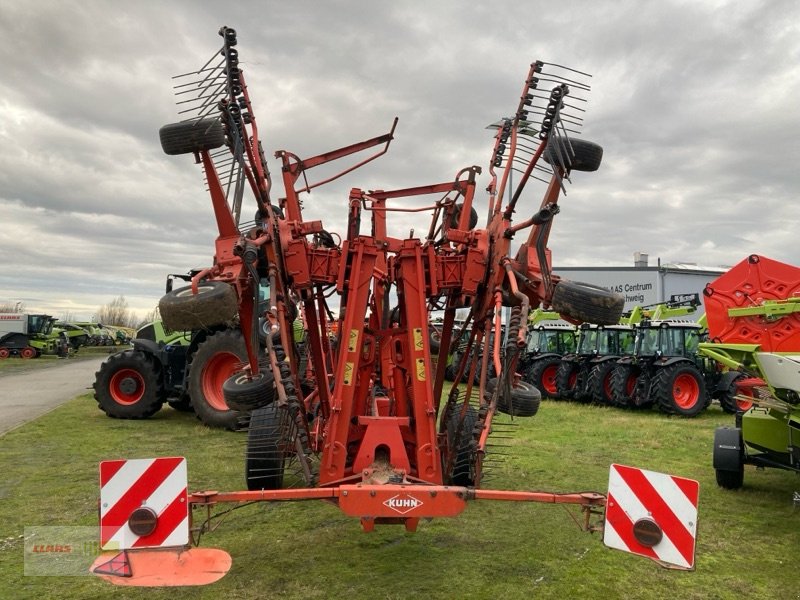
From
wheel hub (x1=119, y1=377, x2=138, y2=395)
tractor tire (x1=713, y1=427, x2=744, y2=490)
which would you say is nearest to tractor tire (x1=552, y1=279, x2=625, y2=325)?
tractor tire (x1=713, y1=427, x2=744, y2=490)

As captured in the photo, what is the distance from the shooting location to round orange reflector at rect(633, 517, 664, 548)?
3.33 m

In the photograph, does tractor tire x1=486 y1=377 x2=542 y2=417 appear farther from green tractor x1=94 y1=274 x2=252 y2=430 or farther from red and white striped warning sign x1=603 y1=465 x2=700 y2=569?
green tractor x1=94 y1=274 x2=252 y2=430

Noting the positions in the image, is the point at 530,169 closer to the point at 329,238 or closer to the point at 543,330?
the point at 329,238

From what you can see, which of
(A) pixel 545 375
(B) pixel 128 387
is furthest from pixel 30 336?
(A) pixel 545 375

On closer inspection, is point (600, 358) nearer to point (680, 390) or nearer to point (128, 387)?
point (680, 390)

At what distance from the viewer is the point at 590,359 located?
15.9 m

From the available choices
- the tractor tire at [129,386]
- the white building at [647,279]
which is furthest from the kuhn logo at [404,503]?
the white building at [647,279]

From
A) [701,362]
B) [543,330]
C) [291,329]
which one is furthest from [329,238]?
[543,330]

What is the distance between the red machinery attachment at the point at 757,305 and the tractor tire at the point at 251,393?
4.36 m

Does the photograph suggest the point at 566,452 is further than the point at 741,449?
Yes

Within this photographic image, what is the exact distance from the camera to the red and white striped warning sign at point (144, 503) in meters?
3.38

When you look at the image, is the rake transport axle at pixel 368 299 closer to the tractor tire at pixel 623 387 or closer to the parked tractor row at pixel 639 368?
the parked tractor row at pixel 639 368

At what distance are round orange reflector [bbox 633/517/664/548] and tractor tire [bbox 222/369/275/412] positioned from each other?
2.32m

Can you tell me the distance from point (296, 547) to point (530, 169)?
310cm
